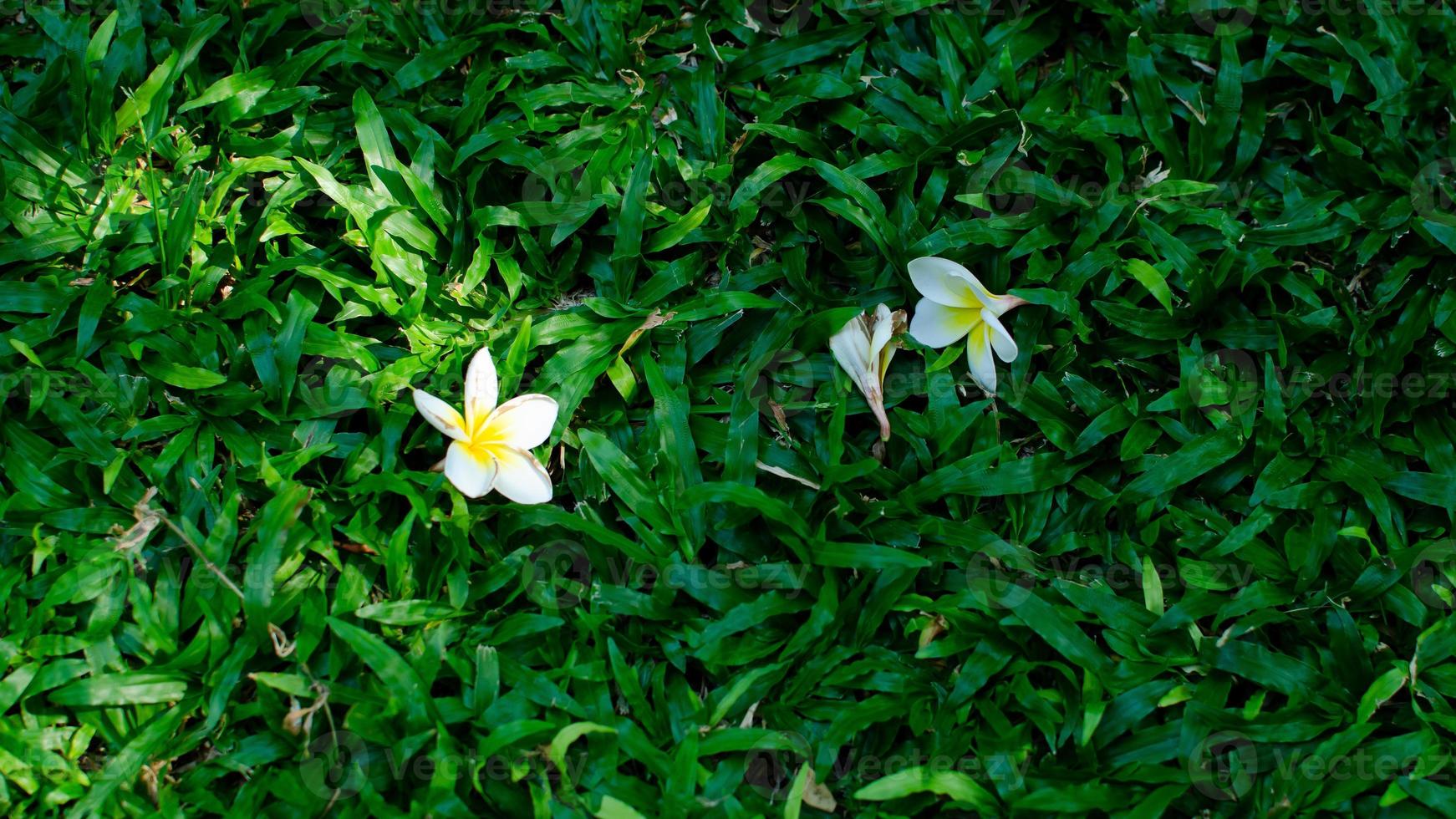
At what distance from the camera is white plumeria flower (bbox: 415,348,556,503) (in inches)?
79.7

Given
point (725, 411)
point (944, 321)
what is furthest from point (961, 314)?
point (725, 411)

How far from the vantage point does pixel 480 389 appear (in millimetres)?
2074

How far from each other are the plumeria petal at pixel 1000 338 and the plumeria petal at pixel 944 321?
0.03m

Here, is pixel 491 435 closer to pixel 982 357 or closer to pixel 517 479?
pixel 517 479

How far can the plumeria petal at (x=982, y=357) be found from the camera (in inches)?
85.4

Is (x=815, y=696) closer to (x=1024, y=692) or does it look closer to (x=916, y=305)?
(x=1024, y=692)

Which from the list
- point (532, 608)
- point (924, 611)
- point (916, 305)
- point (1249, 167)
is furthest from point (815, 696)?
point (1249, 167)

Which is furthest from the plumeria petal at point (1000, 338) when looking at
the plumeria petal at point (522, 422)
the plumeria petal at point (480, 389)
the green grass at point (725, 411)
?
the plumeria petal at point (480, 389)

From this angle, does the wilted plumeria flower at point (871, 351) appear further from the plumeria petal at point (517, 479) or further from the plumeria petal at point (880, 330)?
the plumeria petal at point (517, 479)

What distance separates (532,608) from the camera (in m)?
2.11

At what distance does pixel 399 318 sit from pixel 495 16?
31.0 inches

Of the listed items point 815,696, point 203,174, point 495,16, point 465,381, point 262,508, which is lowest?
point 815,696

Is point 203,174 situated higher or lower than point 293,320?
higher

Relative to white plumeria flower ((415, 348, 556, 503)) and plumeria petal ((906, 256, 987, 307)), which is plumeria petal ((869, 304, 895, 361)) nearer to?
plumeria petal ((906, 256, 987, 307))
